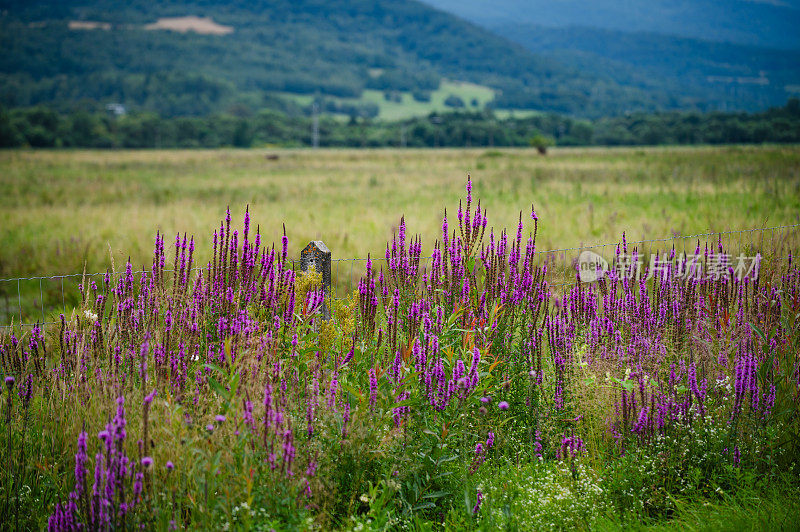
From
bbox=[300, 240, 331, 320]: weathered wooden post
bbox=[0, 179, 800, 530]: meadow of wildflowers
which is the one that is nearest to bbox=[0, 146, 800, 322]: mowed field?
bbox=[300, 240, 331, 320]: weathered wooden post

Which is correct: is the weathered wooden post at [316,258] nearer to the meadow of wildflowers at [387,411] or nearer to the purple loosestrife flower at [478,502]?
the meadow of wildflowers at [387,411]

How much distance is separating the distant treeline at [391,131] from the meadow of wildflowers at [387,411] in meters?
Result: 89.4

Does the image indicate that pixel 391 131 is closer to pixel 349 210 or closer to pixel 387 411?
pixel 349 210

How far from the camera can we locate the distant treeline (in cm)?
8569

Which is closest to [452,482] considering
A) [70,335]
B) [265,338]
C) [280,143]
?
[265,338]

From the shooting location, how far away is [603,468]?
4.12 meters

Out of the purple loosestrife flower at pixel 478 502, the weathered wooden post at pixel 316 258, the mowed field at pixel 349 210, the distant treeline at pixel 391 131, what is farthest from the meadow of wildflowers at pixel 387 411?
the distant treeline at pixel 391 131

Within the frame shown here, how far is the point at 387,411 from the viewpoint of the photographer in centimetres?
371

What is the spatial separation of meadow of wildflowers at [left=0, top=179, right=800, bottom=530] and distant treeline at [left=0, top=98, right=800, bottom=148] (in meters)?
89.4

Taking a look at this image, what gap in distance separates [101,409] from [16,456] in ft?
2.16

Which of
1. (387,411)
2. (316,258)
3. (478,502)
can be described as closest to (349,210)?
(316,258)

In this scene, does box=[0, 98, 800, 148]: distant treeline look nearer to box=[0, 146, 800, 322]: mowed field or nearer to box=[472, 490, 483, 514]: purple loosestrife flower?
box=[0, 146, 800, 322]: mowed field

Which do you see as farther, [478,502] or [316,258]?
[316,258]

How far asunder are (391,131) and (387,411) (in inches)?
4351
